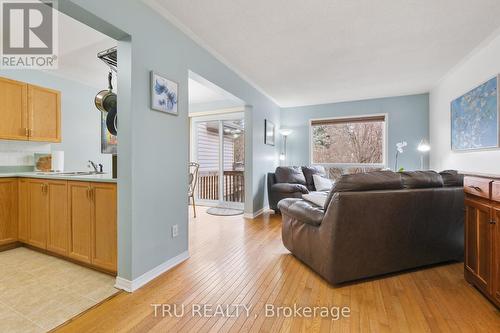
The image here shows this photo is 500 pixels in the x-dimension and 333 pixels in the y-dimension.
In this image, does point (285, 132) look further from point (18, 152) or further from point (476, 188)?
point (18, 152)

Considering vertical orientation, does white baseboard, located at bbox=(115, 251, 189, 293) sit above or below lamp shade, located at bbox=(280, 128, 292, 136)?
below

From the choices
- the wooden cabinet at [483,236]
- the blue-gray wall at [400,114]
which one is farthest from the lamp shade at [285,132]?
the wooden cabinet at [483,236]

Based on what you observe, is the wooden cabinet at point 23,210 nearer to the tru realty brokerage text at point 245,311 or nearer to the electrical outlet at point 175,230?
the electrical outlet at point 175,230

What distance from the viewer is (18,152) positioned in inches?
128

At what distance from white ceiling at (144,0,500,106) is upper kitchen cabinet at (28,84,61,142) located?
7.91 ft

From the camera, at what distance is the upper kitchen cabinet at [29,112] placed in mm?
2850

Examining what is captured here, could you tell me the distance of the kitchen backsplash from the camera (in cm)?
311

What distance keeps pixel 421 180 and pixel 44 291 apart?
3325mm

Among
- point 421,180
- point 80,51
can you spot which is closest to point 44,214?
point 80,51

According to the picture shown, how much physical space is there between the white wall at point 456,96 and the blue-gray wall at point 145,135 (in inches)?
134

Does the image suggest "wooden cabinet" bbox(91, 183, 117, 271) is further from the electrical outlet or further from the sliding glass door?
the sliding glass door

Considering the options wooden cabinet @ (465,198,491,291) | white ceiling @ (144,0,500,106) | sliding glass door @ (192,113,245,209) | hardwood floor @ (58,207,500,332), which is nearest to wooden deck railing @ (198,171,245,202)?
sliding glass door @ (192,113,245,209)

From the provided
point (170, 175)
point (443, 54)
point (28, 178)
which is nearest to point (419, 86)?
point (443, 54)

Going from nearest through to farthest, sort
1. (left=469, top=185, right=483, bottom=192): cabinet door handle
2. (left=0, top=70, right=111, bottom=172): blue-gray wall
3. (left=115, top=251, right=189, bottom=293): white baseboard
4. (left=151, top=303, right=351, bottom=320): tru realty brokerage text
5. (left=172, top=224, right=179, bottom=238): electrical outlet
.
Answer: (left=151, top=303, right=351, bottom=320): tru realty brokerage text → (left=469, top=185, right=483, bottom=192): cabinet door handle → (left=115, top=251, right=189, bottom=293): white baseboard → (left=172, top=224, right=179, bottom=238): electrical outlet → (left=0, top=70, right=111, bottom=172): blue-gray wall
